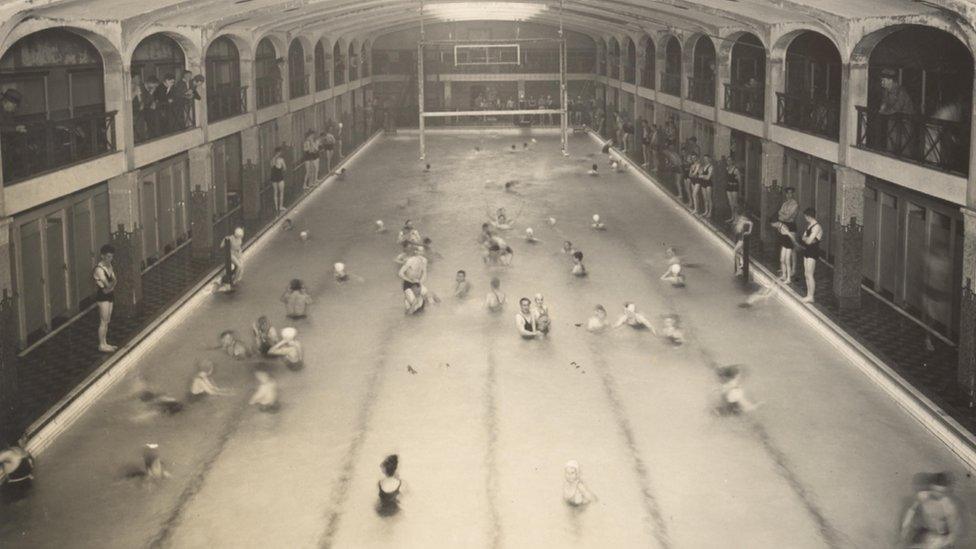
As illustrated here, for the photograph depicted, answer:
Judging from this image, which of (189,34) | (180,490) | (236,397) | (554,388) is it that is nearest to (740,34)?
(189,34)

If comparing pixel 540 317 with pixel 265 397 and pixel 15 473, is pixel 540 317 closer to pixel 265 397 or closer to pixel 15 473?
pixel 265 397

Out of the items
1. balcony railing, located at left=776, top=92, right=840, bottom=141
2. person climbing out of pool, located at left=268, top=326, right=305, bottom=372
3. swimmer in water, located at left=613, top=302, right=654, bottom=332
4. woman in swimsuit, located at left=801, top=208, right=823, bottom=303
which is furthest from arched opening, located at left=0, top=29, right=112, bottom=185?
balcony railing, located at left=776, top=92, right=840, bottom=141

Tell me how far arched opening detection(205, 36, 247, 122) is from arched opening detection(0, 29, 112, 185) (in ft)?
19.2

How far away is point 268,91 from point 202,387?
19078 mm

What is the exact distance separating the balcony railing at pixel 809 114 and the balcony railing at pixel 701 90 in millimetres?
7148

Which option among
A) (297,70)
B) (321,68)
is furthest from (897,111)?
(321,68)

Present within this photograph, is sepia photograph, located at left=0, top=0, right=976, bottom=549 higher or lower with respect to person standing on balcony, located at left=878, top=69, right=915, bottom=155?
lower

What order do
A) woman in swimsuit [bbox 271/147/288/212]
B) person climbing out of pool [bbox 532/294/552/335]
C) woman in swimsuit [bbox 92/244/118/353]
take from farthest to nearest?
woman in swimsuit [bbox 271/147/288/212] → person climbing out of pool [bbox 532/294/552/335] → woman in swimsuit [bbox 92/244/118/353]

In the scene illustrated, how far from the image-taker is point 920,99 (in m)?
16.9

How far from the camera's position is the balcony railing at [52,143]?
14.3 metres

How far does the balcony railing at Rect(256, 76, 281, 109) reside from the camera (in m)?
30.1

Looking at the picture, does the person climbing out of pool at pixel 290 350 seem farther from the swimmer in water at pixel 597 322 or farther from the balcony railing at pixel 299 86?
the balcony railing at pixel 299 86

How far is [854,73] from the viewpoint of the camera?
17344mm

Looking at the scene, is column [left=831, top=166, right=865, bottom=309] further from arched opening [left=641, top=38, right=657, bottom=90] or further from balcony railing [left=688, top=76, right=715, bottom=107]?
arched opening [left=641, top=38, right=657, bottom=90]
